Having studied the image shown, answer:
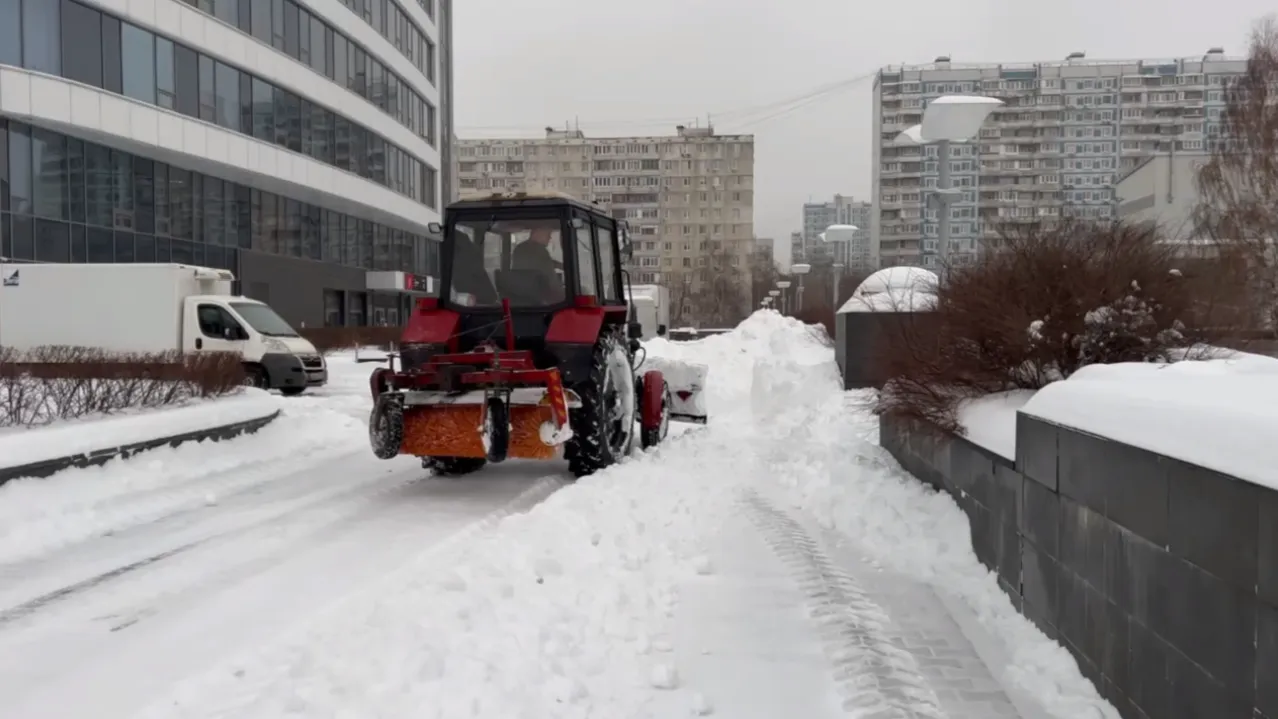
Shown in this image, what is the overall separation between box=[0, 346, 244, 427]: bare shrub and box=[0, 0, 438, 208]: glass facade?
16412mm

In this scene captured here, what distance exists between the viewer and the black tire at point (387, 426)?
8859 mm

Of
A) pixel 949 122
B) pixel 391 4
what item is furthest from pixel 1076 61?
pixel 949 122

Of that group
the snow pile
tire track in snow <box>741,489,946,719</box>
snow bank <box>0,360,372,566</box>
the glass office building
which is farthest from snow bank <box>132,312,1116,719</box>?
the glass office building

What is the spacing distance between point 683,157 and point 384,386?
97527 mm

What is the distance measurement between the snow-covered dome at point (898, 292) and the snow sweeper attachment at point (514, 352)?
3.19 m

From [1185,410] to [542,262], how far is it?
7338mm

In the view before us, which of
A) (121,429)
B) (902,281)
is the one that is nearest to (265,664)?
(121,429)

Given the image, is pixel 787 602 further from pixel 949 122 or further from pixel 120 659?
pixel 949 122

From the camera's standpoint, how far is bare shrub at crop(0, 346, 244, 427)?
382 inches

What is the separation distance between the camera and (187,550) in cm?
679

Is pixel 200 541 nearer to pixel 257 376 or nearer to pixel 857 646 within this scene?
pixel 857 646

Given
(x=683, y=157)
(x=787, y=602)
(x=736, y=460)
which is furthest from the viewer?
(x=683, y=157)

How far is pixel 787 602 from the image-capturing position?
5.69 meters

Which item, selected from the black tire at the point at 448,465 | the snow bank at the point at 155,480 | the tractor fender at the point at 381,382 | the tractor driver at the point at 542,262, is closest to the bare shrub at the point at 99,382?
the snow bank at the point at 155,480
